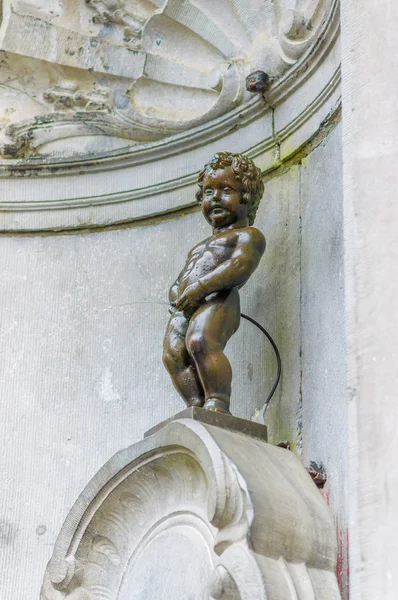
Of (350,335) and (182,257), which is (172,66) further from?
(350,335)

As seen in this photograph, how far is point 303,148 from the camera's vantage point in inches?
134

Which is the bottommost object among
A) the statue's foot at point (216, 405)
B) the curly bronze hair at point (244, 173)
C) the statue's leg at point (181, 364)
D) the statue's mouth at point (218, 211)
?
the statue's foot at point (216, 405)

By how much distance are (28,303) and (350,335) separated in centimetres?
178

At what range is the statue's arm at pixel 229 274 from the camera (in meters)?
2.94

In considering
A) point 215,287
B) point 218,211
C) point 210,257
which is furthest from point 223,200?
point 215,287

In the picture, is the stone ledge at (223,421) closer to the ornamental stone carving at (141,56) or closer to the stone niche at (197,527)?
the stone niche at (197,527)

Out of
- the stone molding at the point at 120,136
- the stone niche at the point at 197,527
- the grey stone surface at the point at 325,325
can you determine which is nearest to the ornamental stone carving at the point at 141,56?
the stone molding at the point at 120,136

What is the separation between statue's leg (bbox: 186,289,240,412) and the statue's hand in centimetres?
2

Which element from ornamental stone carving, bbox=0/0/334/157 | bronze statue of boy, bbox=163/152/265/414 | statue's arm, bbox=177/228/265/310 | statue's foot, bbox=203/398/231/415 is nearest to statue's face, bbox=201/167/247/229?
bronze statue of boy, bbox=163/152/265/414

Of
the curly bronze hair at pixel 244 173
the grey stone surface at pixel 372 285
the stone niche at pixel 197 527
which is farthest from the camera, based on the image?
the curly bronze hair at pixel 244 173

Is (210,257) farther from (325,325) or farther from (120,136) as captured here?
(120,136)

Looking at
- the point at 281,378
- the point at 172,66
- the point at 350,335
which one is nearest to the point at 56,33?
the point at 172,66

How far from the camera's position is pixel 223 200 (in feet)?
10.2

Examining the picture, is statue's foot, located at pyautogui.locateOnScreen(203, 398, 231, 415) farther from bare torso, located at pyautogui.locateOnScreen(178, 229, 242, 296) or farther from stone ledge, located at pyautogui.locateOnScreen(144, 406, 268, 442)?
bare torso, located at pyautogui.locateOnScreen(178, 229, 242, 296)
